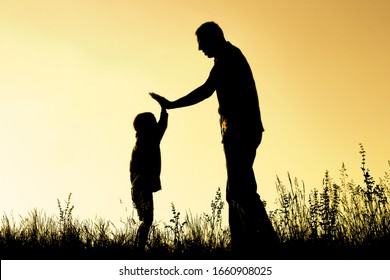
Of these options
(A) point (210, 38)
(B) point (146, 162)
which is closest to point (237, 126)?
(A) point (210, 38)

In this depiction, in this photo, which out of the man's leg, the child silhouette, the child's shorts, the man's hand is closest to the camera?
the man's leg

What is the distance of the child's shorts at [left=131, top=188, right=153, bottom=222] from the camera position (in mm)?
5945

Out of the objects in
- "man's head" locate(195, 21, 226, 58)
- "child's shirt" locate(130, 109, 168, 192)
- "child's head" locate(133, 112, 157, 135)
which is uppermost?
"man's head" locate(195, 21, 226, 58)

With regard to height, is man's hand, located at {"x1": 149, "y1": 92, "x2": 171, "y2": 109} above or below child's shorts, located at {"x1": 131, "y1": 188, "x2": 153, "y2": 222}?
above

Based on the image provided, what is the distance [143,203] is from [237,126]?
1.64 meters

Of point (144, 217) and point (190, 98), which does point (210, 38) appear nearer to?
point (190, 98)

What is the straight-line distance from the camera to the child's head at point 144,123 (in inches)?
247

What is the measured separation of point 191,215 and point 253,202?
0.95 metres

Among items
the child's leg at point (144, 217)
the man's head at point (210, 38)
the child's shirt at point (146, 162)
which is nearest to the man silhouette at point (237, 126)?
the man's head at point (210, 38)

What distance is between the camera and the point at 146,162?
6.23 m

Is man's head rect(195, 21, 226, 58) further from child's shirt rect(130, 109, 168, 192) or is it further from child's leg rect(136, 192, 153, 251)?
child's leg rect(136, 192, 153, 251)

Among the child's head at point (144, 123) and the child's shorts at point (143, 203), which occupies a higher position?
the child's head at point (144, 123)

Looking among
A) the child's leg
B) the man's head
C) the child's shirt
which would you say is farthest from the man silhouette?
the child's shirt

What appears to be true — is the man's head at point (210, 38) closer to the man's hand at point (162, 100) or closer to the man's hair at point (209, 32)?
the man's hair at point (209, 32)
